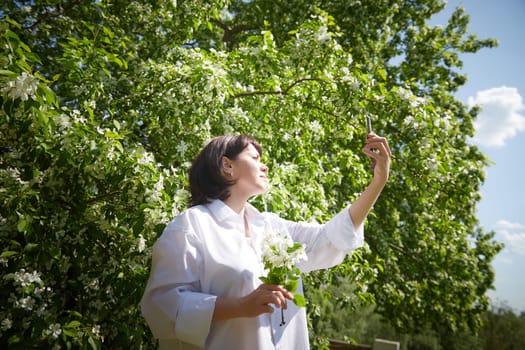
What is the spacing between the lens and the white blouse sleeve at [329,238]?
71.6 inches

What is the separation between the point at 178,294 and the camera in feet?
4.49

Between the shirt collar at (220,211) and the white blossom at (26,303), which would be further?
the white blossom at (26,303)

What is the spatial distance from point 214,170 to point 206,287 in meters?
0.62

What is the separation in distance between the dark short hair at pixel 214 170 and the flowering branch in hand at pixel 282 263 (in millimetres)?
524

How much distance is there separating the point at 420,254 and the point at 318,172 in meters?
4.62

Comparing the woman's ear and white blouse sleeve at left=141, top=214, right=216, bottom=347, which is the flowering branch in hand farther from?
the woman's ear

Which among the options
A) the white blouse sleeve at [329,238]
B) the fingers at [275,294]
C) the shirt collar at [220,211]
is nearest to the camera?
the fingers at [275,294]

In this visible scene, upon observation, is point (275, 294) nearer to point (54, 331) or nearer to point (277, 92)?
point (54, 331)

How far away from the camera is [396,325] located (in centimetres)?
838

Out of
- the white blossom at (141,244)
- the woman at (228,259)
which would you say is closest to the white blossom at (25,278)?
the white blossom at (141,244)

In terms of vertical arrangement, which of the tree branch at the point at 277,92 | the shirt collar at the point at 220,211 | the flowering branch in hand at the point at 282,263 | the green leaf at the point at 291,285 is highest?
the tree branch at the point at 277,92

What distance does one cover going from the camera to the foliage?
2.32m

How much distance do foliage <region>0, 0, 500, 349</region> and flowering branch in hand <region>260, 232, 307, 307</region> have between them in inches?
40.7

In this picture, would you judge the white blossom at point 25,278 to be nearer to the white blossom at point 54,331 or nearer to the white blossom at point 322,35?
the white blossom at point 54,331
